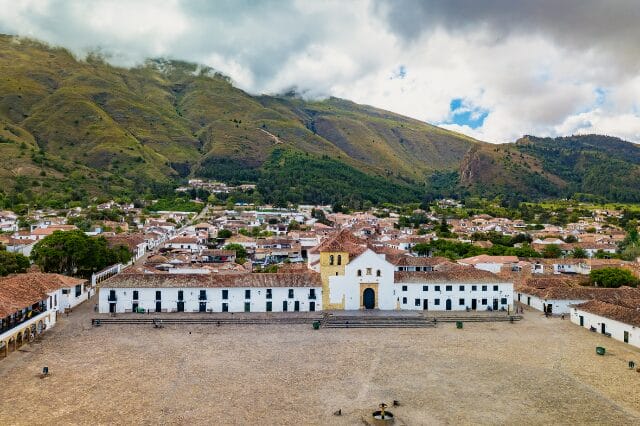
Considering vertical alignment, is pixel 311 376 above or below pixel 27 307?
below

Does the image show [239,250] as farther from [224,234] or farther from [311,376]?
[311,376]

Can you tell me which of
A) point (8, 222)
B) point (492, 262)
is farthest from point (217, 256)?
point (8, 222)

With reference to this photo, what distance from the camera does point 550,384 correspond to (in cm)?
2558

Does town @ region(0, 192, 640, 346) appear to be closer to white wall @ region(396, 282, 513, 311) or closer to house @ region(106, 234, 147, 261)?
white wall @ region(396, 282, 513, 311)

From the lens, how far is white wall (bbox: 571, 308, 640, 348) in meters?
32.9

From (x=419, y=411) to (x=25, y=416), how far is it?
50.0 feet

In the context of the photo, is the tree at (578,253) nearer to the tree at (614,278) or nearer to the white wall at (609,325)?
the tree at (614,278)

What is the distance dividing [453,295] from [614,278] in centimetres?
1641

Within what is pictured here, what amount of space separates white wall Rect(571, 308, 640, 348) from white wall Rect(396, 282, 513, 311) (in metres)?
5.34

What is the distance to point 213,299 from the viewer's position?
4038cm

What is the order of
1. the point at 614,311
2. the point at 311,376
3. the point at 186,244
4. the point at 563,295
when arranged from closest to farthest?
the point at 311,376, the point at 614,311, the point at 563,295, the point at 186,244

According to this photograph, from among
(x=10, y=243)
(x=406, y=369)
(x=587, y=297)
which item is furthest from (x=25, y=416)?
(x=10, y=243)

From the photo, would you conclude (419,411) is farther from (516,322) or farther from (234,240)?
(234,240)

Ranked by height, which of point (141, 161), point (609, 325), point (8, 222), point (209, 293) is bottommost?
point (609, 325)
